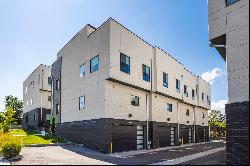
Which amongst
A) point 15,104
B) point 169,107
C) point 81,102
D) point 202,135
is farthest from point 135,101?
point 15,104

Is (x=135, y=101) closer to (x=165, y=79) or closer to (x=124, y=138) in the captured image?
(x=124, y=138)

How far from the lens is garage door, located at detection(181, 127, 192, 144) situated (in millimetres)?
41900

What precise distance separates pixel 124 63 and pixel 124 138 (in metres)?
7.66

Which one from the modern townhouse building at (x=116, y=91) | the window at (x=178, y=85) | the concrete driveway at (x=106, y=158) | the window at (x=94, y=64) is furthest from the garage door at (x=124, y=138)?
the window at (x=178, y=85)

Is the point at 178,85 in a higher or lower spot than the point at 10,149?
higher

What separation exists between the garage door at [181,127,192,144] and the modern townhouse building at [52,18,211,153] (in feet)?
3.80

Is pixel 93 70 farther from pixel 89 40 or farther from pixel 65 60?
pixel 65 60

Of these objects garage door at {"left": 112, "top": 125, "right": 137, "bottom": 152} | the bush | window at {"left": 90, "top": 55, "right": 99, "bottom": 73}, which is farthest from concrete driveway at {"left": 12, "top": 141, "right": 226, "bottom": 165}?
window at {"left": 90, "top": 55, "right": 99, "bottom": 73}

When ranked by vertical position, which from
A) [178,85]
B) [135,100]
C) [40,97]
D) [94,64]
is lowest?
[135,100]

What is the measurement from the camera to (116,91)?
26.5m

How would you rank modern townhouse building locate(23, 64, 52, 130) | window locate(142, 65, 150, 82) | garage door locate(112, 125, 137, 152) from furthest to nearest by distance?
1. modern townhouse building locate(23, 64, 52, 130)
2. window locate(142, 65, 150, 82)
3. garage door locate(112, 125, 137, 152)

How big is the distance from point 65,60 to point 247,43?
24436 mm

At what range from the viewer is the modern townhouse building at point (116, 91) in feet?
83.7

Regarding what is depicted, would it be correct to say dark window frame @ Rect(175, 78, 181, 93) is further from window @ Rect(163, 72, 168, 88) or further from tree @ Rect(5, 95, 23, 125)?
tree @ Rect(5, 95, 23, 125)
